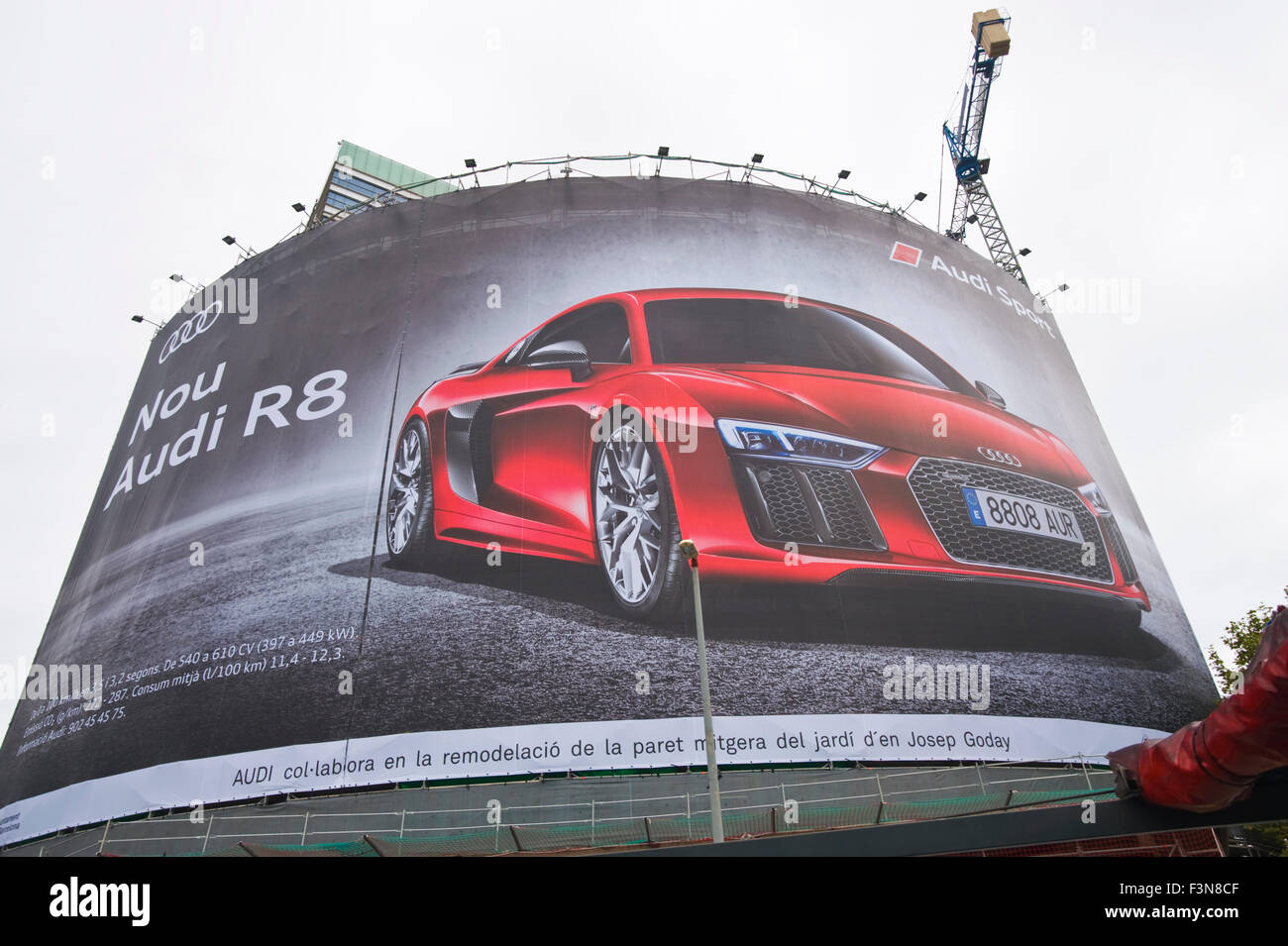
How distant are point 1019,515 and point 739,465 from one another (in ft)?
15.1

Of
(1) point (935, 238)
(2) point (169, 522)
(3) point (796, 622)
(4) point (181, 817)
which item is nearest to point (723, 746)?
(3) point (796, 622)

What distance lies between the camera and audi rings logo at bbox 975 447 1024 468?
41.0ft

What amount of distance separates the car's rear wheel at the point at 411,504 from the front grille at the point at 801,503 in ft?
15.8

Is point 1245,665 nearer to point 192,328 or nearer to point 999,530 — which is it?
point 999,530

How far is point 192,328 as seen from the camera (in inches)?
773

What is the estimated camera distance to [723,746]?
10.9 m

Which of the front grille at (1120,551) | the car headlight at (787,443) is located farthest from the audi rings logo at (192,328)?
the front grille at (1120,551)

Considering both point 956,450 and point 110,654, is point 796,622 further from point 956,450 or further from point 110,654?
point 110,654

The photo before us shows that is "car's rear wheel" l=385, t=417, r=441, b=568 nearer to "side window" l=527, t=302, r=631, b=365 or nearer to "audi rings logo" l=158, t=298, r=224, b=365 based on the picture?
"side window" l=527, t=302, r=631, b=365

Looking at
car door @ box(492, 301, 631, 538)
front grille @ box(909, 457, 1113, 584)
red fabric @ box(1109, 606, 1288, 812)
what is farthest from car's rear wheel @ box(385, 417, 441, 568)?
red fabric @ box(1109, 606, 1288, 812)

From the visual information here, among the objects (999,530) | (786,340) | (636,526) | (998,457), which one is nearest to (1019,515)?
(999,530)

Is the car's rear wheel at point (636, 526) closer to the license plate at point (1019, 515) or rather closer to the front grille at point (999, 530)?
the front grille at point (999, 530)

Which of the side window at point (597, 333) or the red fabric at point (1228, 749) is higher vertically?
the side window at point (597, 333)

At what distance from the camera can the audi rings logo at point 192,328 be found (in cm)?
1925
